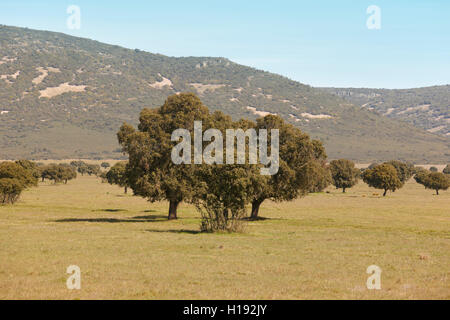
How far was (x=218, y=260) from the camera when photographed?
3089 centimetres

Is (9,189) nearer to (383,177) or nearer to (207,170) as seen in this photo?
(207,170)

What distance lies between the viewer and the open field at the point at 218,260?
22.2 meters

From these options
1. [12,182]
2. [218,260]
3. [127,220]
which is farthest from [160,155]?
[12,182]

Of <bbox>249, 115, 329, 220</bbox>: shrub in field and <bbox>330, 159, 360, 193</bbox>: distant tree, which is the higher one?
<bbox>249, 115, 329, 220</bbox>: shrub in field

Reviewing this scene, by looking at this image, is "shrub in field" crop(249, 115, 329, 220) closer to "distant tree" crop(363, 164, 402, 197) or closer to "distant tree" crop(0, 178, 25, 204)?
"distant tree" crop(0, 178, 25, 204)

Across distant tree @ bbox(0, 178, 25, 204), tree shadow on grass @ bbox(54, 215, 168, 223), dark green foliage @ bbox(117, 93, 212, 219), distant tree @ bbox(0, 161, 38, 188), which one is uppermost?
dark green foliage @ bbox(117, 93, 212, 219)

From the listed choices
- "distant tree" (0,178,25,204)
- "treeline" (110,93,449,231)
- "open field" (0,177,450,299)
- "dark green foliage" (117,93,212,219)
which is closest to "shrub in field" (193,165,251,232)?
"treeline" (110,93,449,231)

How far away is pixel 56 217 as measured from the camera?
2427 inches

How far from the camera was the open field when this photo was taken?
22250 millimetres

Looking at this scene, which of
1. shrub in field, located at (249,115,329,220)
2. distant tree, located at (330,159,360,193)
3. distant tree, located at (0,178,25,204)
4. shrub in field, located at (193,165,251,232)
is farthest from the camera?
distant tree, located at (330,159,360,193)
